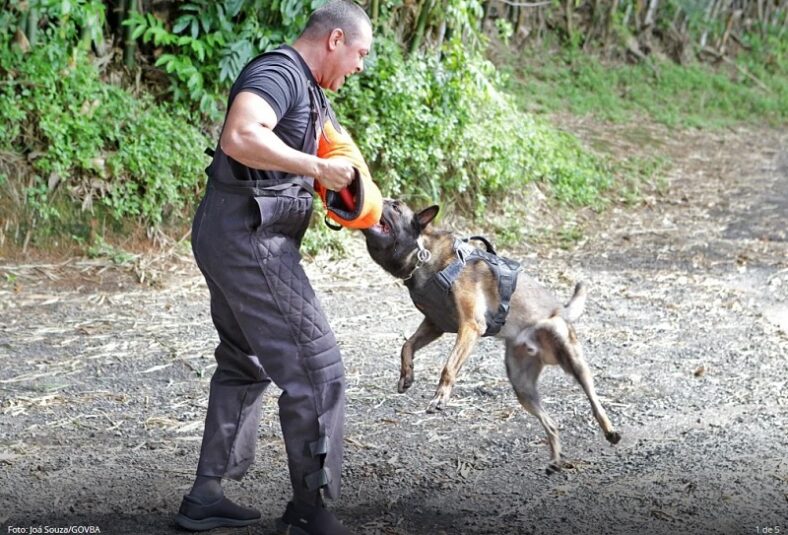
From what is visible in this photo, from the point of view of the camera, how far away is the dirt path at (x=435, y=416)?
470 cm

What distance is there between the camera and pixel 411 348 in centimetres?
576

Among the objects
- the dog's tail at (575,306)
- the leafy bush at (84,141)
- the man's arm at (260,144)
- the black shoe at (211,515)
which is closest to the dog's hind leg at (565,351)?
the dog's tail at (575,306)

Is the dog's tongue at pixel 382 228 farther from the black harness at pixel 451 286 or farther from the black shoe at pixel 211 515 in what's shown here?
the black shoe at pixel 211 515

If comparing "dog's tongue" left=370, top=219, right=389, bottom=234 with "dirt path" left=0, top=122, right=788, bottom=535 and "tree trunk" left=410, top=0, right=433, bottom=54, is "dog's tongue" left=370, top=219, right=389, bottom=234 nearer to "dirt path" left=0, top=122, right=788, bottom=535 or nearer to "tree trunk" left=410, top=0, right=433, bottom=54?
"dirt path" left=0, top=122, right=788, bottom=535

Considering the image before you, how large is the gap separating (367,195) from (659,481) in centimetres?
207

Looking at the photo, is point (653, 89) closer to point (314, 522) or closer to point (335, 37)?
point (335, 37)

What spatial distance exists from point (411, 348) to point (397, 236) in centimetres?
65

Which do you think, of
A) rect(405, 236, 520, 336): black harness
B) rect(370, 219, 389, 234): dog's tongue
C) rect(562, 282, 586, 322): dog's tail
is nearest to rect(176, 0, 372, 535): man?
rect(370, 219, 389, 234): dog's tongue

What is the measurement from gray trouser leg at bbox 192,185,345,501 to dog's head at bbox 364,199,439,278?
1.30m

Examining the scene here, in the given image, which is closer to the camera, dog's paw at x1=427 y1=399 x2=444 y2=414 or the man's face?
the man's face

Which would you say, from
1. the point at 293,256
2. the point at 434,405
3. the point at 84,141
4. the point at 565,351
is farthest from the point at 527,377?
the point at 84,141

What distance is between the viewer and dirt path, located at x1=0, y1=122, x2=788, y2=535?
4695 millimetres

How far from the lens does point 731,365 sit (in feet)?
22.5

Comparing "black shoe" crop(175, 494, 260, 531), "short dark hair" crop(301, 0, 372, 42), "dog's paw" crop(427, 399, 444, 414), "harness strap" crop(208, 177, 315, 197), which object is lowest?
"black shoe" crop(175, 494, 260, 531)
